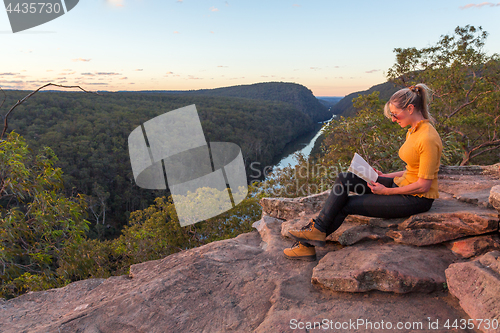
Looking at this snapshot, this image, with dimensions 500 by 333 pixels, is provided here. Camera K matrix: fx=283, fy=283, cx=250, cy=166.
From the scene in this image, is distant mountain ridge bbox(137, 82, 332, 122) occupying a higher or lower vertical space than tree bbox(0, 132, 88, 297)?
higher

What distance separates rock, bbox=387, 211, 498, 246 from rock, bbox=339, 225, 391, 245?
0.34ft

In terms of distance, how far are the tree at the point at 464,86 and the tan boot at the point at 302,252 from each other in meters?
7.68

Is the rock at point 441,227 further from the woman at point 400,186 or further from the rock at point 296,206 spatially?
the rock at point 296,206

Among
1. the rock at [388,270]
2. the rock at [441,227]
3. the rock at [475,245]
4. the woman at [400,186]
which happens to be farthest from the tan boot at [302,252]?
the rock at [475,245]

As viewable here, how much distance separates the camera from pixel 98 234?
94.7ft

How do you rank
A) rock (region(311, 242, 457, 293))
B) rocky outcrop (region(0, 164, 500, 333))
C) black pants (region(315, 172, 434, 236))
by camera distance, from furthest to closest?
black pants (region(315, 172, 434, 236)) → rock (region(311, 242, 457, 293)) → rocky outcrop (region(0, 164, 500, 333))

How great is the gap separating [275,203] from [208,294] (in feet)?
5.81

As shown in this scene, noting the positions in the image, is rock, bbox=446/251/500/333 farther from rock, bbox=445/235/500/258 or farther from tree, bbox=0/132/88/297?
tree, bbox=0/132/88/297

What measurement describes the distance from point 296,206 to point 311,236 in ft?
3.51

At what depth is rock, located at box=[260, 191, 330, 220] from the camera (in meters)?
3.65

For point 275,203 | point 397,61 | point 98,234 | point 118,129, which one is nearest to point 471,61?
point 397,61

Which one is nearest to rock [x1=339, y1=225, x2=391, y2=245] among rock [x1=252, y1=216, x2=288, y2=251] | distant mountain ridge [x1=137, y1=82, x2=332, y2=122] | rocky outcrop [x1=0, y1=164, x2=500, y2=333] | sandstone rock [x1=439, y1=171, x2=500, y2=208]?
rocky outcrop [x1=0, y1=164, x2=500, y2=333]

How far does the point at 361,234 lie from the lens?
275 cm

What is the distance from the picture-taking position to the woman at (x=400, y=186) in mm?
2209
